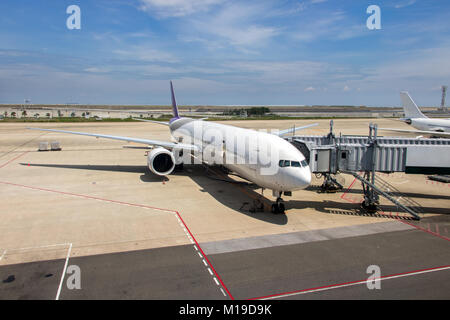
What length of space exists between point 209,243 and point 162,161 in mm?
11861

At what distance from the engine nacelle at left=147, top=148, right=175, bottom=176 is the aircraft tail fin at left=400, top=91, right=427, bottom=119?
3499cm

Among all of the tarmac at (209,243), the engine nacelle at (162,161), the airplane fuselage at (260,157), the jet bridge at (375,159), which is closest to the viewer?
the tarmac at (209,243)

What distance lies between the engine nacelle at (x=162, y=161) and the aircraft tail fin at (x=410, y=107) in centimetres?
3499

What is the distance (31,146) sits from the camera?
37.9m

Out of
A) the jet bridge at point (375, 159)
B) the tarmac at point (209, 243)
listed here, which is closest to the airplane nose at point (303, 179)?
the tarmac at point (209, 243)

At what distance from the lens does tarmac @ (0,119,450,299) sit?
919 centimetres

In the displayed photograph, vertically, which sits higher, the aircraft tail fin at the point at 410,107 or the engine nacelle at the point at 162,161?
the aircraft tail fin at the point at 410,107

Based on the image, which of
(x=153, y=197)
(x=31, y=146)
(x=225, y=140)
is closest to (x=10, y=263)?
(x=153, y=197)

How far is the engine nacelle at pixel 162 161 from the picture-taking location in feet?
71.9

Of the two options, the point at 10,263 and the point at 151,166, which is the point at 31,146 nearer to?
the point at 151,166

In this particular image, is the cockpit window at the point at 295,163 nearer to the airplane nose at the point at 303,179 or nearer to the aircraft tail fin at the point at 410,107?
the airplane nose at the point at 303,179

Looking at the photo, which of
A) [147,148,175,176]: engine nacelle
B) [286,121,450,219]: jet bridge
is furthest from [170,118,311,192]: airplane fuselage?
[147,148,175,176]: engine nacelle

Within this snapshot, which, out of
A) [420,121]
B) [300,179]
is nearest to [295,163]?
[300,179]

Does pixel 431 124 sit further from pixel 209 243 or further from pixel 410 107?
pixel 209 243
